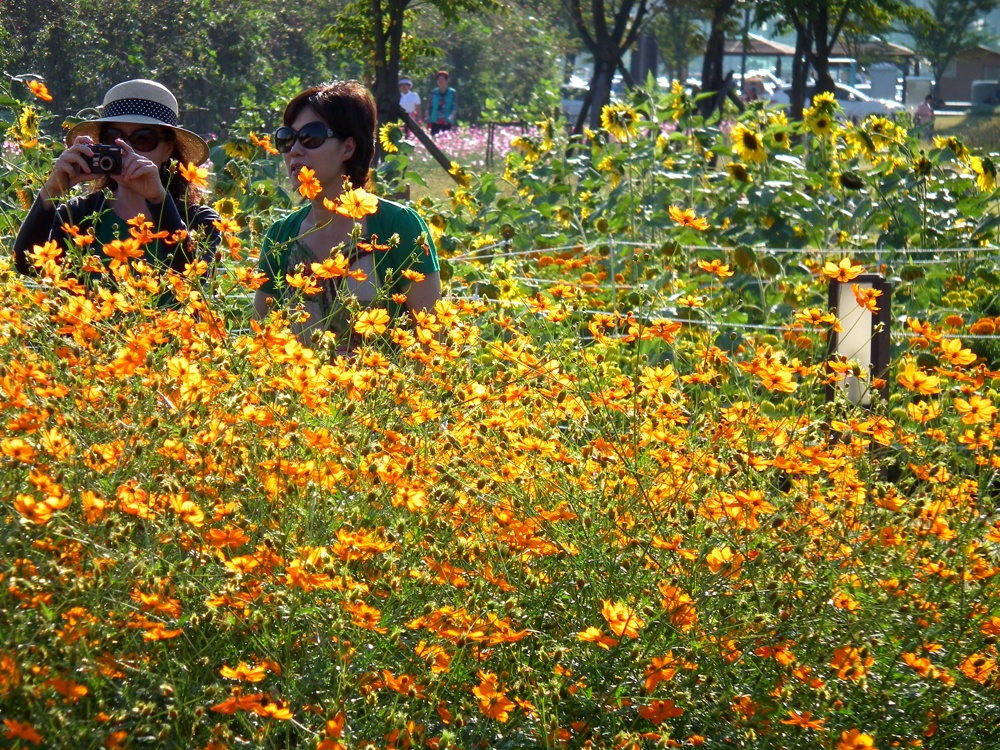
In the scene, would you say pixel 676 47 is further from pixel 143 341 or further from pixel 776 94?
pixel 143 341

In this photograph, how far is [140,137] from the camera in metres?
3.47

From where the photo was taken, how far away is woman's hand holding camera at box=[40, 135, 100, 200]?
9.86 feet

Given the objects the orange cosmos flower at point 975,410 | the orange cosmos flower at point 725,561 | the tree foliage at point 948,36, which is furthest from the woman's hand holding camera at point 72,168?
the tree foliage at point 948,36

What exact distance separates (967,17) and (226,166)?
43870 mm

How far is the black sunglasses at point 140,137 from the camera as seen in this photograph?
11.3 ft

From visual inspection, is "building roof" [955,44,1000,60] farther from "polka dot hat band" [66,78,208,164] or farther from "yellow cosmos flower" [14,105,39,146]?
"yellow cosmos flower" [14,105,39,146]

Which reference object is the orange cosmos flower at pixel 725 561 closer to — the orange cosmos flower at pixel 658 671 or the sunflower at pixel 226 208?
the orange cosmos flower at pixel 658 671

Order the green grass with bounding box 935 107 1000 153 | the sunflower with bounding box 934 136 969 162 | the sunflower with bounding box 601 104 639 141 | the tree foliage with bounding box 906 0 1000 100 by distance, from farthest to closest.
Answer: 1. the tree foliage with bounding box 906 0 1000 100
2. the green grass with bounding box 935 107 1000 153
3. the sunflower with bounding box 601 104 639 141
4. the sunflower with bounding box 934 136 969 162

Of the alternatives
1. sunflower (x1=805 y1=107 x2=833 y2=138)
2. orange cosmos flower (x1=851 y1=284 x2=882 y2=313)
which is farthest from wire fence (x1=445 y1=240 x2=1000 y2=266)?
orange cosmos flower (x1=851 y1=284 x2=882 y2=313)

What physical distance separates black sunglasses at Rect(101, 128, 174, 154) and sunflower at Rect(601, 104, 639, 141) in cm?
224

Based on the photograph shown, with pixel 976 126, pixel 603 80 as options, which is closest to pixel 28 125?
pixel 603 80

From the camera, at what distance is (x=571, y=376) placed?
2.27 m

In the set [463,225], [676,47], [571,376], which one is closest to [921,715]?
[571,376]

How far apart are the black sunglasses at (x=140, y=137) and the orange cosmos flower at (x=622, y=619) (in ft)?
7.50
